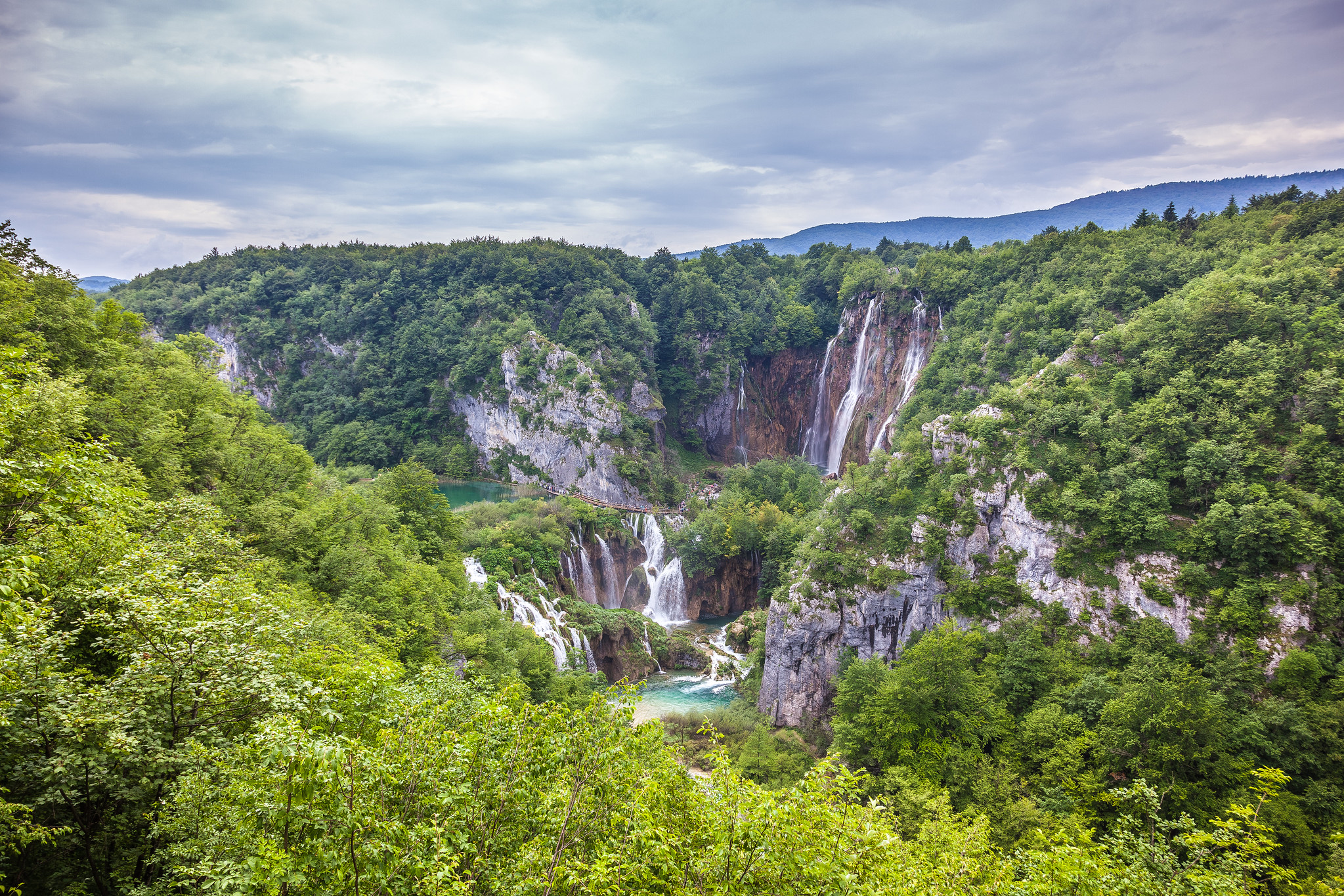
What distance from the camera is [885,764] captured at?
1042 inches

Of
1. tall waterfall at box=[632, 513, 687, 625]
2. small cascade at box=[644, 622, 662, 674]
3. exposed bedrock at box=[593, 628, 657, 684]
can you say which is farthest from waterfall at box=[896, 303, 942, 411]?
exposed bedrock at box=[593, 628, 657, 684]

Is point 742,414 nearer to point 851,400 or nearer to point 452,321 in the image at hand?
point 851,400

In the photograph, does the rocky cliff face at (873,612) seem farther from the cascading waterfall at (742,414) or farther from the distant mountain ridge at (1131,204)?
the distant mountain ridge at (1131,204)

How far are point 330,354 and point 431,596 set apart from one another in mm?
88292

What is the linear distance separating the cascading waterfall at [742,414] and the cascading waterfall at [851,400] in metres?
17.0

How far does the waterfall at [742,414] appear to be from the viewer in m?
91.8

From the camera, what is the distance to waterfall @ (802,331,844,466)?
7969 cm

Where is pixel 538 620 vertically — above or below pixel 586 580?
above

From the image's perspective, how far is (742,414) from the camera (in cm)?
9331

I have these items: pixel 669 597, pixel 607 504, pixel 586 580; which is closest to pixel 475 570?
pixel 586 580

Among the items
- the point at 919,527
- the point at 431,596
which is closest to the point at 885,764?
the point at 919,527

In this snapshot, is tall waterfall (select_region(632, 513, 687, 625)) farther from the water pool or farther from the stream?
the water pool

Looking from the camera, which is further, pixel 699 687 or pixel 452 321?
pixel 452 321

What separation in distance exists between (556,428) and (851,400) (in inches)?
1517
